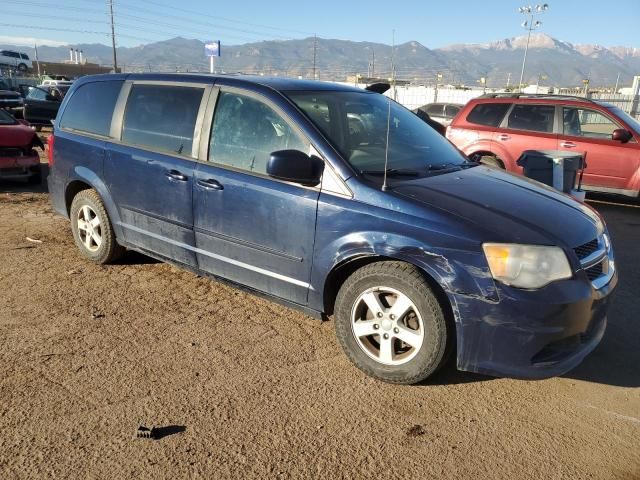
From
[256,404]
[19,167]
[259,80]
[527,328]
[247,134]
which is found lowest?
[256,404]

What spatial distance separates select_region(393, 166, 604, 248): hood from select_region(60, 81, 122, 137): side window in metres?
2.98

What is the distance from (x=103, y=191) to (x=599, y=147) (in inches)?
298

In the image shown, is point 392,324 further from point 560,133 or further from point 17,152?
point 17,152

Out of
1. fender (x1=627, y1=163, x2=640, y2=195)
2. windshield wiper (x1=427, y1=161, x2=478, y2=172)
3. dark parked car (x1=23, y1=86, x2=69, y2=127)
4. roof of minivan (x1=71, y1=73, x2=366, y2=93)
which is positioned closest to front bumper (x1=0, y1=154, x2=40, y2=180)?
roof of minivan (x1=71, y1=73, x2=366, y2=93)

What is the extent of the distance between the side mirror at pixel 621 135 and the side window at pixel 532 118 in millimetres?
952

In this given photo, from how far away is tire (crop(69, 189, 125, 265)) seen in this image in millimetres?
4770

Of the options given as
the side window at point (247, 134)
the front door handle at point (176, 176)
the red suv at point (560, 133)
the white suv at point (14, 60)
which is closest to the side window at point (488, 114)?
the red suv at point (560, 133)

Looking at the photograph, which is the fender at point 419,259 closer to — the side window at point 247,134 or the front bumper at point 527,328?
the front bumper at point 527,328

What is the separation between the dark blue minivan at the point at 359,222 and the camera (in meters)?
2.76

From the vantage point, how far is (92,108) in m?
4.89

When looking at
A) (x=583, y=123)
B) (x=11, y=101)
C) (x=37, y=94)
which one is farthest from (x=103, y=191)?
(x=11, y=101)

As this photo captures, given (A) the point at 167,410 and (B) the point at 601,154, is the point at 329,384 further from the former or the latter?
(B) the point at 601,154

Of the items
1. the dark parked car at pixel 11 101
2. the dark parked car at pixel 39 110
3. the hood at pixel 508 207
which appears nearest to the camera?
the hood at pixel 508 207

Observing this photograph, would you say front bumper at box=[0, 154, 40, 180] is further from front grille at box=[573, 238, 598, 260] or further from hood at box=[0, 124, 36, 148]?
front grille at box=[573, 238, 598, 260]
